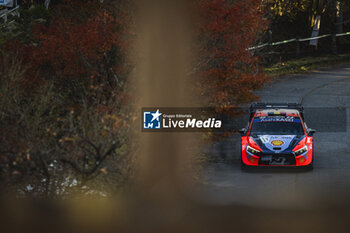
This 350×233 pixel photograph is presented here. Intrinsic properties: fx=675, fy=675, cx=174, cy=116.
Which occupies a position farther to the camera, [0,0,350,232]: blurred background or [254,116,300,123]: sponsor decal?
[254,116,300,123]: sponsor decal

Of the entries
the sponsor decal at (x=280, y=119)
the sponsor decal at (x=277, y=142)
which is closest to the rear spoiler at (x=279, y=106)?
the sponsor decal at (x=280, y=119)

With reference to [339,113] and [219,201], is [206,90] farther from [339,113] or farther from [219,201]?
[339,113]

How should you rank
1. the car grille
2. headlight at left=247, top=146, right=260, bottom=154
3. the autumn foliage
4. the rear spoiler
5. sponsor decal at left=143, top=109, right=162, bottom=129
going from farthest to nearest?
the rear spoiler < the autumn foliage < headlight at left=247, top=146, right=260, bottom=154 < the car grille < sponsor decal at left=143, top=109, right=162, bottom=129

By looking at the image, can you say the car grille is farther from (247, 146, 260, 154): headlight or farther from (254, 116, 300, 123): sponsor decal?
(254, 116, 300, 123): sponsor decal

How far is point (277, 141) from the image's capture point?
17938 millimetres

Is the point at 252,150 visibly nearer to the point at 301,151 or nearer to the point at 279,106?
the point at 301,151

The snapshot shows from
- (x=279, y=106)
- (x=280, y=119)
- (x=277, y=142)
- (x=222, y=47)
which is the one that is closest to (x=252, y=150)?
(x=277, y=142)

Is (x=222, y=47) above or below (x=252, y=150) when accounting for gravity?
above

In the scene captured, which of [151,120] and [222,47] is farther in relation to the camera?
[222,47]

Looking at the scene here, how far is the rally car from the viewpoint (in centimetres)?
1773

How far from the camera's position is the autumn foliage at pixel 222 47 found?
17.9 meters

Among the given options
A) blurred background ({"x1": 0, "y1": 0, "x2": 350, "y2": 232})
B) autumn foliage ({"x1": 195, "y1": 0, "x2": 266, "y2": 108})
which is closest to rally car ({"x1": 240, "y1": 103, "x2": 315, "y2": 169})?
blurred background ({"x1": 0, "y1": 0, "x2": 350, "y2": 232})

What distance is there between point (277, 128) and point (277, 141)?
3.24 ft

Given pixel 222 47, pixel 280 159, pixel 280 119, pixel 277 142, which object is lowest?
pixel 280 159
